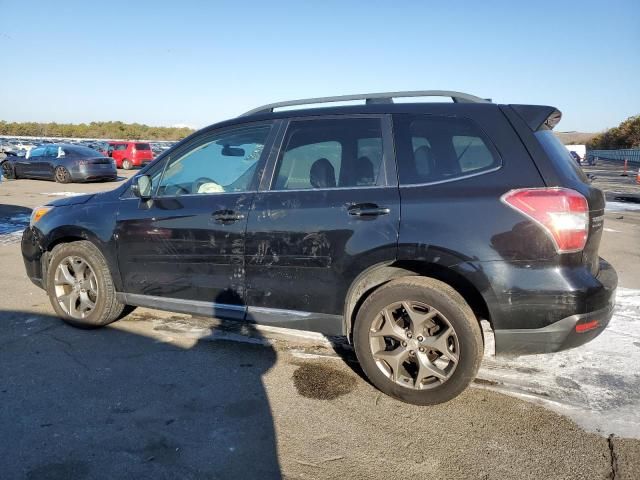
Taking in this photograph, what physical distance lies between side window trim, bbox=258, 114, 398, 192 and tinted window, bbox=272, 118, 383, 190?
2 centimetres

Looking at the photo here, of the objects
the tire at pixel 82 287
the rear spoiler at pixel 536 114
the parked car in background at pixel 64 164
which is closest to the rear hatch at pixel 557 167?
the rear spoiler at pixel 536 114

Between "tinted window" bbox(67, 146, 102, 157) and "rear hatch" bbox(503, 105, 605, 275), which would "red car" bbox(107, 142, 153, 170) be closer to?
"tinted window" bbox(67, 146, 102, 157)

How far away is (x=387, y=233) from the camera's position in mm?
3082

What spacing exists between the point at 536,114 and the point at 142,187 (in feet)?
9.60

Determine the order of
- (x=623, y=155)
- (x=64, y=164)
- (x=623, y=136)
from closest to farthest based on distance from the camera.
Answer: (x=64, y=164), (x=623, y=155), (x=623, y=136)

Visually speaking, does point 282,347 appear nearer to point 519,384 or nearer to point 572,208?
point 519,384

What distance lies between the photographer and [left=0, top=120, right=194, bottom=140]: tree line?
7338 cm

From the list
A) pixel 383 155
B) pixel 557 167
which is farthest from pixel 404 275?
pixel 557 167

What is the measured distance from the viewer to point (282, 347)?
13.1 ft

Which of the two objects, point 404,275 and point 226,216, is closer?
point 404,275

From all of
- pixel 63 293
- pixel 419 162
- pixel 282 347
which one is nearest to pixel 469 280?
pixel 419 162

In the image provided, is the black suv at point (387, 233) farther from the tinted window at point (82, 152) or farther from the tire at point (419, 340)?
the tinted window at point (82, 152)

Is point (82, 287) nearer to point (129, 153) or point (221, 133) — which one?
point (221, 133)

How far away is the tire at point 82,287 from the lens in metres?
4.17
